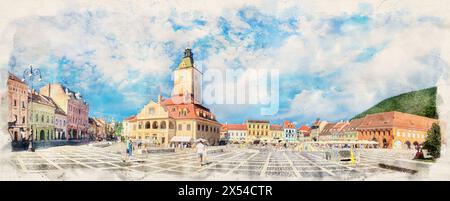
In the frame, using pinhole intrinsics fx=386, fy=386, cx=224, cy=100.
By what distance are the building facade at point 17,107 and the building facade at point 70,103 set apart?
38cm

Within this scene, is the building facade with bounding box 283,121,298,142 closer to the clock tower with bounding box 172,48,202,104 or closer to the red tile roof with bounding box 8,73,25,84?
the clock tower with bounding box 172,48,202,104

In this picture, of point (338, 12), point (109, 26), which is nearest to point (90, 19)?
point (109, 26)

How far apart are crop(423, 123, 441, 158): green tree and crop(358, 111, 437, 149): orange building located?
79mm

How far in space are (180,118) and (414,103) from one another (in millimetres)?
4428

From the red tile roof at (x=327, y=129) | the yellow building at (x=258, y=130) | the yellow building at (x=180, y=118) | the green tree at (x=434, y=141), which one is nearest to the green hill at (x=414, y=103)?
the green tree at (x=434, y=141)

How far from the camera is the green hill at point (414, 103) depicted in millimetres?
7211

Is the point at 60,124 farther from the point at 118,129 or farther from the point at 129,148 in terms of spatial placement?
the point at 129,148

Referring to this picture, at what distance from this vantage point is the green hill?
7.21m

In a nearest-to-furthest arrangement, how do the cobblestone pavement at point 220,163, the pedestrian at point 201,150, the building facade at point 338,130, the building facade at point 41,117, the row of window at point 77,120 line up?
the cobblestone pavement at point 220,163, the building facade at point 338,130, the pedestrian at point 201,150, the building facade at point 41,117, the row of window at point 77,120

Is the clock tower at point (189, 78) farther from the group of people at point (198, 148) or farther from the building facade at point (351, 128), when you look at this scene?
the building facade at point (351, 128)

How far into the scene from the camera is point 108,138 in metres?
7.61

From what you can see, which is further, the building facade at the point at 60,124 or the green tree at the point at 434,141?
the building facade at the point at 60,124

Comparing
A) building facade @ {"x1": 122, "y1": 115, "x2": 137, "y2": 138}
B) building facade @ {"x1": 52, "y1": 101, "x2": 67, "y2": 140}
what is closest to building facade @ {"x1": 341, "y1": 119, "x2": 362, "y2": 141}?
building facade @ {"x1": 122, "y1": 115, "x2": 137, "y2": 138}
